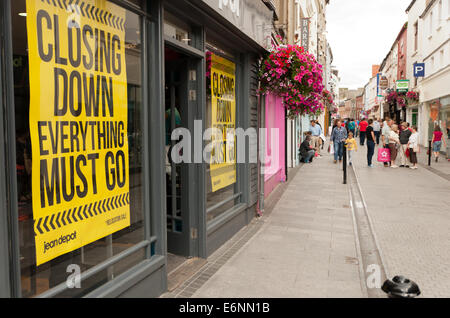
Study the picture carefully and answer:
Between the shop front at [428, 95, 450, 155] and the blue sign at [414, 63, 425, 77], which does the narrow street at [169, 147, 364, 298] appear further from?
the blue sign at [414, 63, 425, 77]

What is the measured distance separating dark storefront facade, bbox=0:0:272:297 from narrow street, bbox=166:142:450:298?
679 mm

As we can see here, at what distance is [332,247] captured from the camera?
5719mm

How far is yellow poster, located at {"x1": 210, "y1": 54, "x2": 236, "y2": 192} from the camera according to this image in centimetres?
585

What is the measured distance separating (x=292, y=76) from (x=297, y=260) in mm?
3587

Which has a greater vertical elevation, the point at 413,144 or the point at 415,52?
the point at 415,52

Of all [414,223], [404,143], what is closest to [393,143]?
[404,143]

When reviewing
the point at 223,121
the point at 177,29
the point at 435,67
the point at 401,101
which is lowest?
the point at 223,121

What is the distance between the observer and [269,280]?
4.39m

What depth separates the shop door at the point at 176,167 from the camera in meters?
5.08

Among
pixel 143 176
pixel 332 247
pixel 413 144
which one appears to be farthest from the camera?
pixel 413 144

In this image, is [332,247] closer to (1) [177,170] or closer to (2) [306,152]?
(1) [177,170]

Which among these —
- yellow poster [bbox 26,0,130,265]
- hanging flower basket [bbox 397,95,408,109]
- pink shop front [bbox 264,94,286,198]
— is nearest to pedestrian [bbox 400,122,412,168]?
pink shop front [bbox 264,94,286,198]
